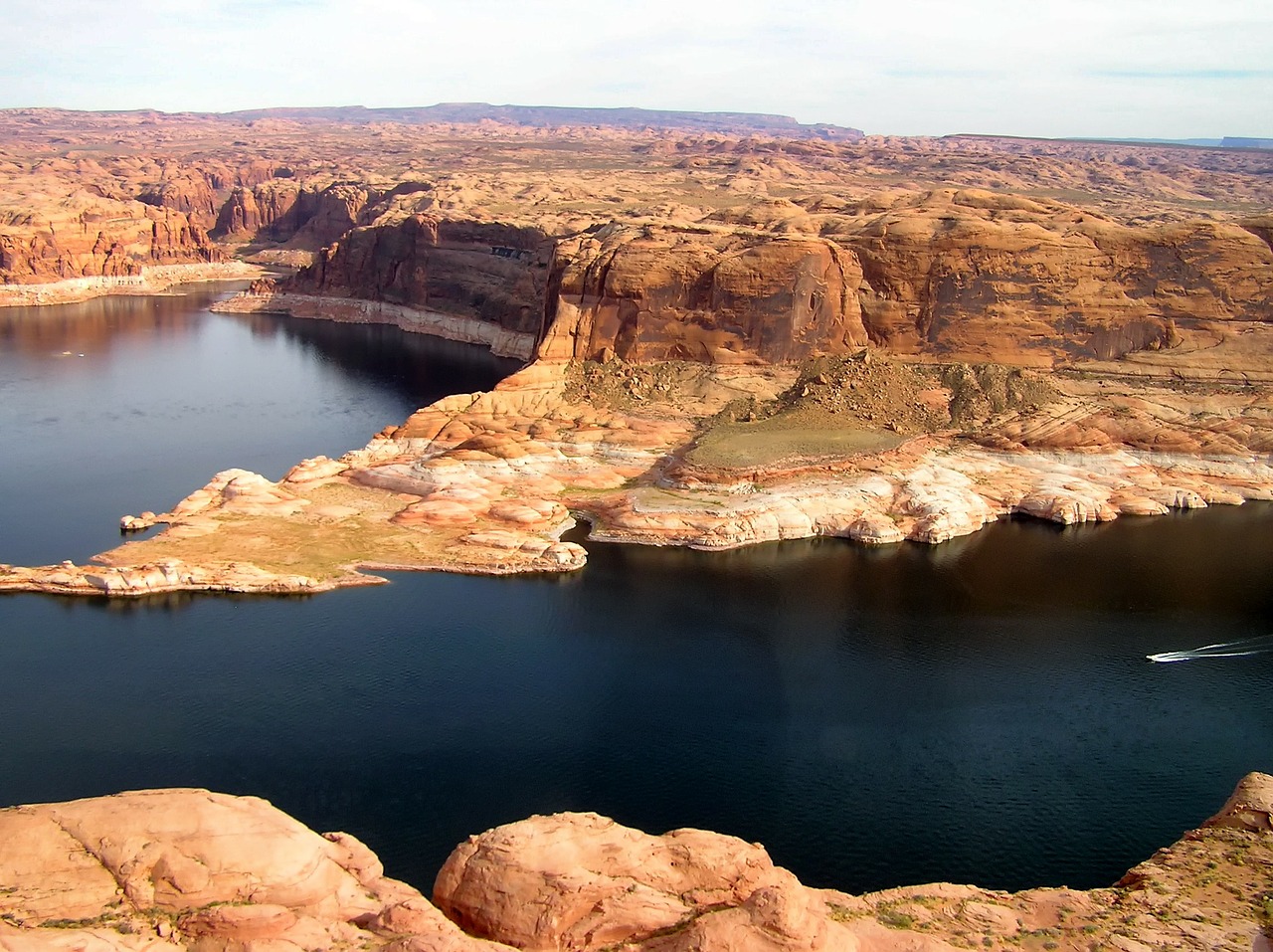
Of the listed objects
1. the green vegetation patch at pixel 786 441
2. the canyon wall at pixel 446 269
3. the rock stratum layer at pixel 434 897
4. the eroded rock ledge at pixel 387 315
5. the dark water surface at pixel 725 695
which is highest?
the canyon wall at pixel 446 269

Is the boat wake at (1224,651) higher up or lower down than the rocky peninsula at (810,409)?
lower down

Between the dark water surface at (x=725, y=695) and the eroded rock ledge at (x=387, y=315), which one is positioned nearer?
the dark water surface at (x=725, y=695)

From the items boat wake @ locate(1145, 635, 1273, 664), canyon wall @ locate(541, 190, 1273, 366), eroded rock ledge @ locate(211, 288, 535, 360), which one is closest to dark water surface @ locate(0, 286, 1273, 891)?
boat wake @ locate(1145, 635, 1273, 664)

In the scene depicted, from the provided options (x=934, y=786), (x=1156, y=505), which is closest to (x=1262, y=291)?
(x=1156, y=505)

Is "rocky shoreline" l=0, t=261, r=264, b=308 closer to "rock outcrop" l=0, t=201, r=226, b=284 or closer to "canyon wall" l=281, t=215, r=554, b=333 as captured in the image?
"rock outcrop" l=0, t=201, r=226, b=284

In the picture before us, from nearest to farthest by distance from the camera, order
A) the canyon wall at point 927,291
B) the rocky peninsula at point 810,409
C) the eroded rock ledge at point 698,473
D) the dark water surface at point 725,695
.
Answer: the dark water surface at point 725,695 < the eroded rock ledge at point 698,473 < the rocky peninsula at point 810,409 < the canyon wall at point 927,291

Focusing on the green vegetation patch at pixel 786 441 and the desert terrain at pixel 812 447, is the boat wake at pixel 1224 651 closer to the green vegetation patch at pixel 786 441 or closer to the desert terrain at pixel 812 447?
the desert terrain at pixel 812 447

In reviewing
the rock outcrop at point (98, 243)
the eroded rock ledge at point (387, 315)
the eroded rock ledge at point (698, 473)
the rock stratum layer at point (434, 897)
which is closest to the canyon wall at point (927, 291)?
the eroded rock ledge at point (698, 473)
